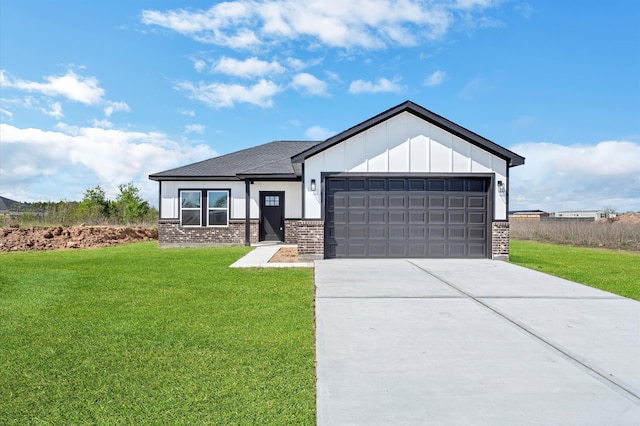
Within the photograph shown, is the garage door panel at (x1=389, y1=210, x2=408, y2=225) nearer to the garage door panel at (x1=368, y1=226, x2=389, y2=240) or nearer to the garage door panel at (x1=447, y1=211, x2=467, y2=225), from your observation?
the garage door panel at (x1=368, y1=226, x2=389, y2=240)

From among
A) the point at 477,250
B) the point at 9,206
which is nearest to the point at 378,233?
the point at 477,250

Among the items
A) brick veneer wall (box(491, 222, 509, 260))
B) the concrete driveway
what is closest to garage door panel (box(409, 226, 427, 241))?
brick veneer wall (box(491, 222, 509, 260))

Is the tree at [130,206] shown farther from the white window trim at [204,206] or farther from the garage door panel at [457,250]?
the garage door panel at [457,250]

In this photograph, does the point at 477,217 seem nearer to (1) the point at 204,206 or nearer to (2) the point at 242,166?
(2) the point at 242,166

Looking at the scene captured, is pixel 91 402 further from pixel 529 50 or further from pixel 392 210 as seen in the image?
pixel 529 50

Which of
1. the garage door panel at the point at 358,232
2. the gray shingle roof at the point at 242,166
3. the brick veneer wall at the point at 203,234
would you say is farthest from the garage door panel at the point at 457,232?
the brick veneer wall at the point at 203,234

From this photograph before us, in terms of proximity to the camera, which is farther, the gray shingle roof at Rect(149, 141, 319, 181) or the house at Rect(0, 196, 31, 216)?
the house at Rect(0, 196, 31, 216)

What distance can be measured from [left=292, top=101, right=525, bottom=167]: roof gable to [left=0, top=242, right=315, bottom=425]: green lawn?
5.05m

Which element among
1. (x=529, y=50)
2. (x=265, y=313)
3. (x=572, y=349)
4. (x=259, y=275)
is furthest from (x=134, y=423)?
(x=529, y=50)

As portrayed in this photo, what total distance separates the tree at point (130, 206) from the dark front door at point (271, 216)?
1882 cm

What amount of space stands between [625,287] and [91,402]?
932cm

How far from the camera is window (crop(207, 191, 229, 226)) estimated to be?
17.5m

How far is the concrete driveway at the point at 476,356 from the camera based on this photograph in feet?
9.60

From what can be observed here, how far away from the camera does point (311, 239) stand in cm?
1191
